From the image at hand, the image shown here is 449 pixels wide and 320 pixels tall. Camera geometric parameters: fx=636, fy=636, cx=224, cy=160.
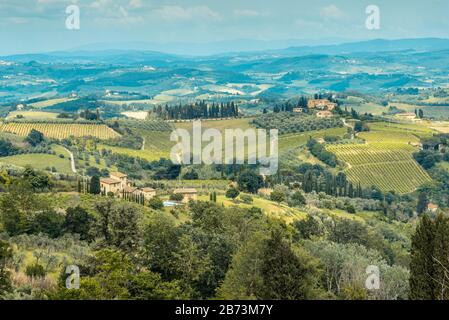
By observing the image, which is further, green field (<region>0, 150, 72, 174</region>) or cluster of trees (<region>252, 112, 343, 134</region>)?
cluster of trees (<region>252, 112, 343, 134</region>)

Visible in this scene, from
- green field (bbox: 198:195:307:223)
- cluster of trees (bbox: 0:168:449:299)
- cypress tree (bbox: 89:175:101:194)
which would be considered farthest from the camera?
green field (bbox: 198:195:307:223)

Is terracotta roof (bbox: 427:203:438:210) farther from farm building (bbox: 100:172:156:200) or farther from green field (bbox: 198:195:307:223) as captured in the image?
farm building (bbox: 100:172:156:200)

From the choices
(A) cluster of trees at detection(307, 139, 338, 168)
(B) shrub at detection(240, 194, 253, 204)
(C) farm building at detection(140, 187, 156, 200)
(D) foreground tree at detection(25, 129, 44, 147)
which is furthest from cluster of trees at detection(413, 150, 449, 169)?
(D) foreground tree at detection(25, 129, 44, 147)

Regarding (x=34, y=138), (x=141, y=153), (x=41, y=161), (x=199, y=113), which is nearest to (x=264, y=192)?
(x=41, y=161)

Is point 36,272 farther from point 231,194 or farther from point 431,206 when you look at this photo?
point 431,206
